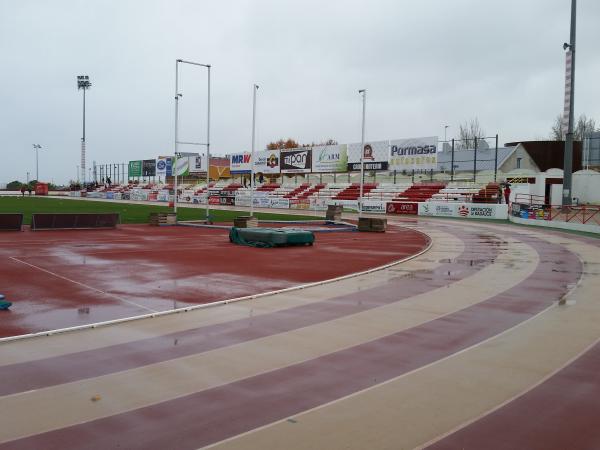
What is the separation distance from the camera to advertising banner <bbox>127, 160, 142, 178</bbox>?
9919 centimetres

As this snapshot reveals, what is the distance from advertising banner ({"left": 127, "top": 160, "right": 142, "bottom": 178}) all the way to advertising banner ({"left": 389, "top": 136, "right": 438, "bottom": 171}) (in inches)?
2280

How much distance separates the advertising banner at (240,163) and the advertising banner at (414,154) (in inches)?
936

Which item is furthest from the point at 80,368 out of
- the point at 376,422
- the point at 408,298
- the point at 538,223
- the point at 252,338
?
the point at 538,223

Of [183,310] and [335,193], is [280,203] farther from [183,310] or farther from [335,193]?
[183,310]

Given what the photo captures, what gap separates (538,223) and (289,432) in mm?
34042

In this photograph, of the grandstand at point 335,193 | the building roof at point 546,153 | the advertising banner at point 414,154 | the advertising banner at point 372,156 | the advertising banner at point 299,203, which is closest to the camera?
the grandstand at point 335,193

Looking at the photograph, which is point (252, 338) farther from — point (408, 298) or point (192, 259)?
point (192, 259)

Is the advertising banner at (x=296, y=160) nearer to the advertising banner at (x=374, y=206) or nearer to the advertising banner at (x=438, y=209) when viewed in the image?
the advertising banner at (x=374, y=206)

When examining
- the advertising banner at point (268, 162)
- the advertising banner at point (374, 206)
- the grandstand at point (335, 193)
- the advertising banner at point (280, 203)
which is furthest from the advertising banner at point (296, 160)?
the advertising banner at point (374, 206)

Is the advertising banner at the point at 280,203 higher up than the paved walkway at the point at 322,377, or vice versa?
the advertising banner at the point at 280,203

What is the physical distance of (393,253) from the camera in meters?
19.1

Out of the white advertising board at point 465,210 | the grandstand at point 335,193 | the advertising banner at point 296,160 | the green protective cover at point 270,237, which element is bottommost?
the green protective cover at point 270,237

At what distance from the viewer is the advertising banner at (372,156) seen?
2228 inches

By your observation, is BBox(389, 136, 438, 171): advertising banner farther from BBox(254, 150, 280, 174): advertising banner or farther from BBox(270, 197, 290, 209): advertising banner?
BBox(254, 150, 280, 174): advertising banner
